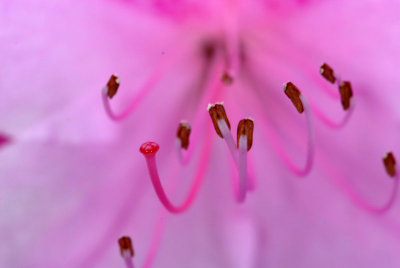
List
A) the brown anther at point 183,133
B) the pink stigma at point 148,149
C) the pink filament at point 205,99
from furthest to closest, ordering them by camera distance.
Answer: the pink filament at point 205,99 < the brown anther at point 183,133 < the pink stigma at point 148,149

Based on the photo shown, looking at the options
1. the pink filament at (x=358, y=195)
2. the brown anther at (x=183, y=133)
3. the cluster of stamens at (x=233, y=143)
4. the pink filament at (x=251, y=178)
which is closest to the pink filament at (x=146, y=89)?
the cluster of stamens at (x=233, y=143)

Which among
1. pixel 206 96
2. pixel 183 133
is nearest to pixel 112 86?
pixel 183 133

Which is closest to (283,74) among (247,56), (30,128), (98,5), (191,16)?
(247,56)

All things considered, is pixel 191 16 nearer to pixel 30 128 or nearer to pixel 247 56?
pixel 247 56

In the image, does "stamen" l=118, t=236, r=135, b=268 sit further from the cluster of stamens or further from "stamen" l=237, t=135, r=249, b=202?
"stamen" l=237, t=135, r=249, b=202

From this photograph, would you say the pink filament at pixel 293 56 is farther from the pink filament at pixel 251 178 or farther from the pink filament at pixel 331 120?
the pink filament at pixel 251 178
